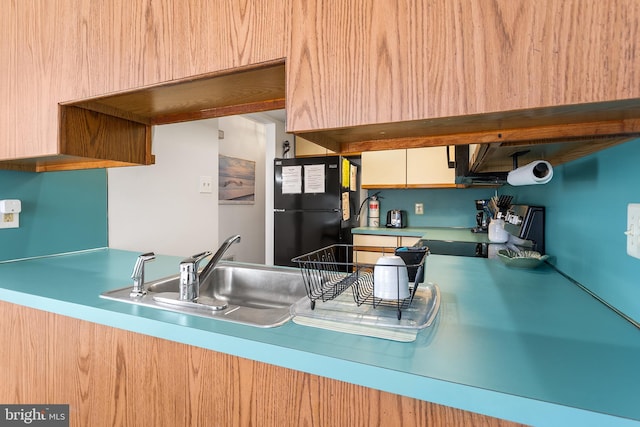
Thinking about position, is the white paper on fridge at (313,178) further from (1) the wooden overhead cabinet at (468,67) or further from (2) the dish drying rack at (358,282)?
(1) the wooden overhead cabinet at (468,67)

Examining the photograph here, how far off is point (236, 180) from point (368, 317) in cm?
350

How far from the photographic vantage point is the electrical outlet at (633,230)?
694 mm

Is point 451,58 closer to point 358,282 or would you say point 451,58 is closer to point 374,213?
point 358,282

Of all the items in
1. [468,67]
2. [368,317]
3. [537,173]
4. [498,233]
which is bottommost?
[368,317]

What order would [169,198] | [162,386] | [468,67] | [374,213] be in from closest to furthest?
[468,67]
[162,386]
[169,198]
[374,213]

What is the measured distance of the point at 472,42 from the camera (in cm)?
57

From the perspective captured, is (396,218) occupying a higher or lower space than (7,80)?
lower

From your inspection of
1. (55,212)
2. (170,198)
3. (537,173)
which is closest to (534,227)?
(537,173)

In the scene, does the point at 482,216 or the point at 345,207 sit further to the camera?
the point at 345,207

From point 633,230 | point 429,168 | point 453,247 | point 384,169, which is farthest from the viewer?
point 384,169

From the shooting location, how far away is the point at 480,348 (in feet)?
1.97

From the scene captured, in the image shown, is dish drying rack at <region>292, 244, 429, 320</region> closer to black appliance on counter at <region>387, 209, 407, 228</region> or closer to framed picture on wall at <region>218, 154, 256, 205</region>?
black appliance on counter at <region>387, 209, 407, 228</region>

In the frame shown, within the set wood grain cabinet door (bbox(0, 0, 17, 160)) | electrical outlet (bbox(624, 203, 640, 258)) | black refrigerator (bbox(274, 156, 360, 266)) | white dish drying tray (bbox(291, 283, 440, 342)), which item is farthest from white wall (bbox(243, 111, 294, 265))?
electrical outlet (bbox(624, 203, 640, 258))

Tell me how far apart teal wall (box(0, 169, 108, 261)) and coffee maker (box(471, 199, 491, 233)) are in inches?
118
